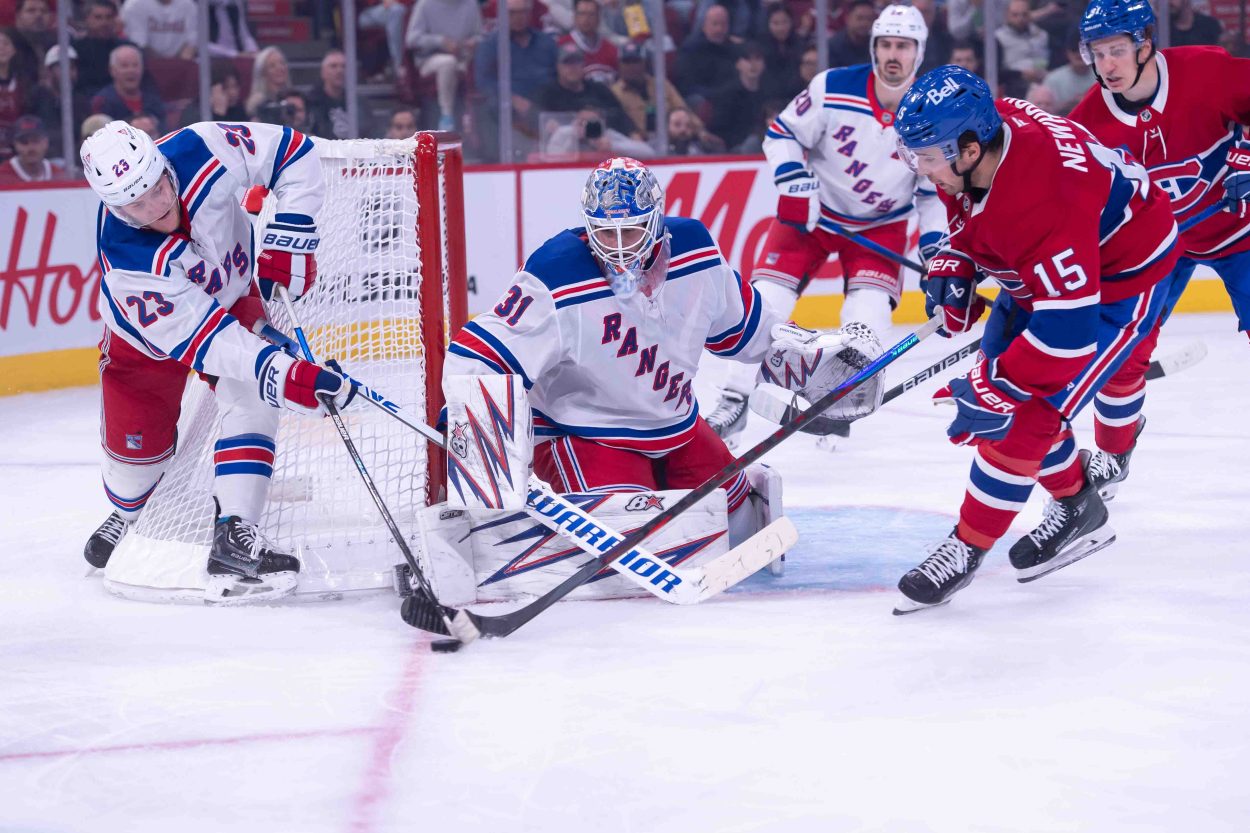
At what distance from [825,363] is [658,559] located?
1.72 ft

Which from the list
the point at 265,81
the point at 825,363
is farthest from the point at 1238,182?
the point at 265,81

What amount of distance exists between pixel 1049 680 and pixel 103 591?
1764 millimetres

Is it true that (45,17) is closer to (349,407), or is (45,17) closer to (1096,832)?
(349,407)

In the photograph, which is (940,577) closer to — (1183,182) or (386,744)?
(386,744)

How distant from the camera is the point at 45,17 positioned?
18.5 ft

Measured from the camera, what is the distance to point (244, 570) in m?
2.77

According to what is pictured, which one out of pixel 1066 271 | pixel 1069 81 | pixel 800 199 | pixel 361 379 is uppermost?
pixel 1069 81

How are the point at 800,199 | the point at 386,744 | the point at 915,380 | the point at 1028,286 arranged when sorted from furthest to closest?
the point at 800,199, the point at 915,380, the point at 1028,286, the point at 386,744

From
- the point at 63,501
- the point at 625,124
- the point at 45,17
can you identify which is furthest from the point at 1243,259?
the point at 45,17

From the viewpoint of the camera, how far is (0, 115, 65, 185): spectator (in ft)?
18.2

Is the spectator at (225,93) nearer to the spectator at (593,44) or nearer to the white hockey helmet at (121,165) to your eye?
the spectator at (593,44)

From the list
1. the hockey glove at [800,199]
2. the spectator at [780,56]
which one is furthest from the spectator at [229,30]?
the hockey glove at [800,199]

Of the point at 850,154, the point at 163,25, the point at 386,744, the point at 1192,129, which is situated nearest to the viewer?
the point at 386,744

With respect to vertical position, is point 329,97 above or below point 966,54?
below
